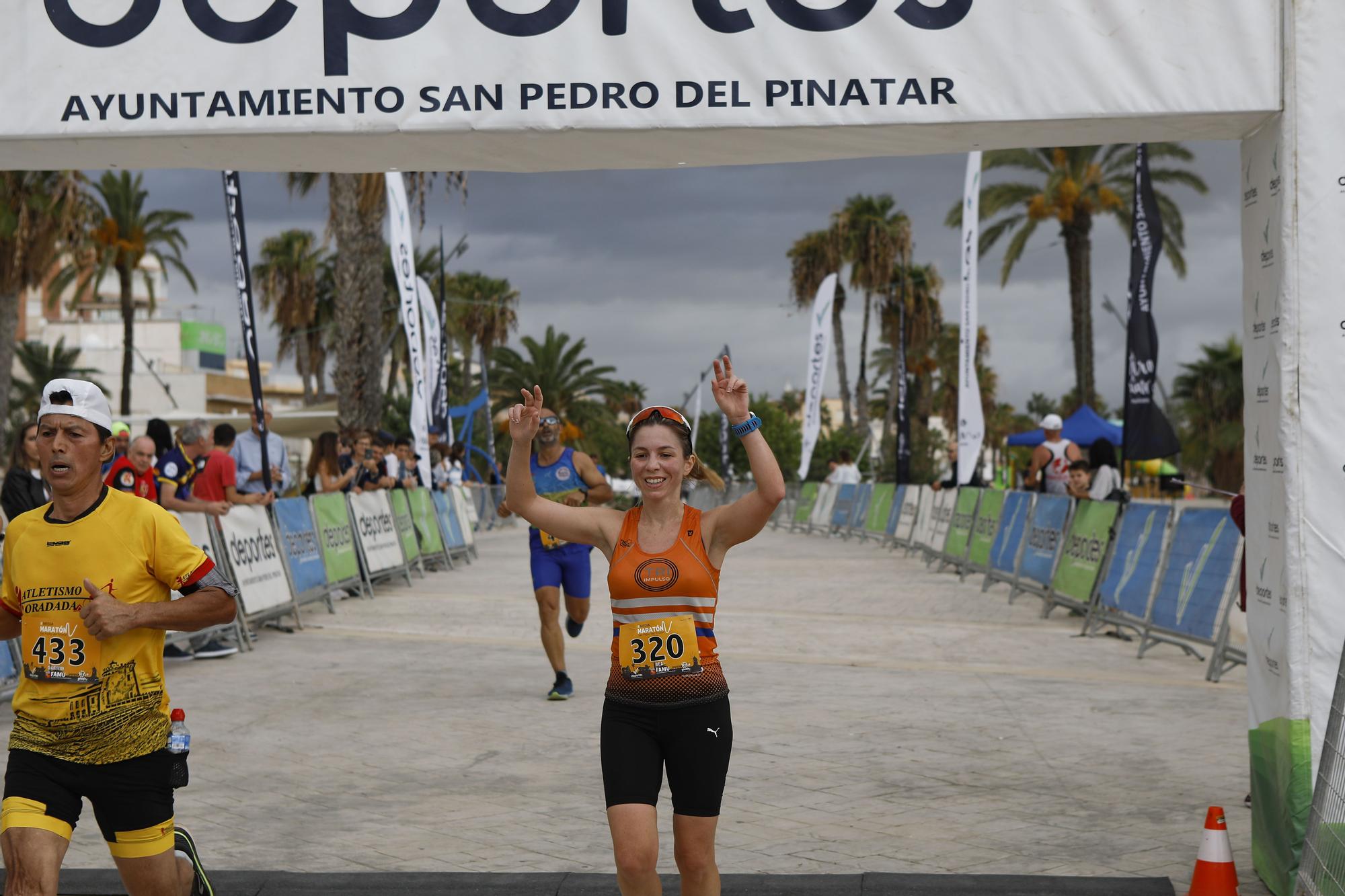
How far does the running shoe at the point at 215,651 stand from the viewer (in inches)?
459

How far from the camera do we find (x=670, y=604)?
13.8 ft

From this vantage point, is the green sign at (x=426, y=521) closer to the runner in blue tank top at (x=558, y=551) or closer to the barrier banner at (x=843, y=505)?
the runner in blue tank top at (x=558, y=551)

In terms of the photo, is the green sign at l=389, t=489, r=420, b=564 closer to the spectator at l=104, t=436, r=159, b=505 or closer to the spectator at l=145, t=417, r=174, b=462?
the spectator at l=145, t=417, r=174, b=462

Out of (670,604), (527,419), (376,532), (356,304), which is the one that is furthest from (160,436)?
(356,304)

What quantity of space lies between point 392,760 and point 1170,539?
23.7 ft

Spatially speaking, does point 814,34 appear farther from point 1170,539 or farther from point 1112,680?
point 1170,539

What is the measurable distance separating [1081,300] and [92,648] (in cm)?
3456

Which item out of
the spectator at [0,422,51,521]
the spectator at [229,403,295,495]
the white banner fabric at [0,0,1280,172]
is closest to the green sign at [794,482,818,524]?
the spectator at [229,403,295,495]

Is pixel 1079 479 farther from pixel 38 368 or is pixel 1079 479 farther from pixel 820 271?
pixel 38 368

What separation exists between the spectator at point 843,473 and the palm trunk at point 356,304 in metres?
14.2

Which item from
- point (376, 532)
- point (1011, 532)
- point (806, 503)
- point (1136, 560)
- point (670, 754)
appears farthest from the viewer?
point (806, 503)

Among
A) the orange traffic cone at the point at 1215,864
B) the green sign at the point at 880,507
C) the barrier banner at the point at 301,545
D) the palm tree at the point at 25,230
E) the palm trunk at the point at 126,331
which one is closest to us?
the orange traffic cone at the point at 1215,864

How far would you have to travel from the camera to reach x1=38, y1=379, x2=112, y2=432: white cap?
390cm

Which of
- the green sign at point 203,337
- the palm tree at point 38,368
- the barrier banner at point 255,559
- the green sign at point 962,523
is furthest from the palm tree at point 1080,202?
the green sign at point 203,337
